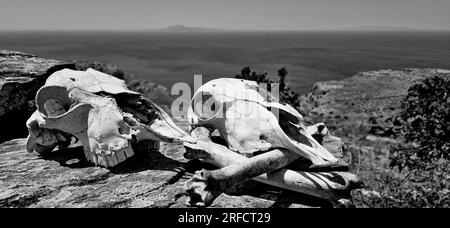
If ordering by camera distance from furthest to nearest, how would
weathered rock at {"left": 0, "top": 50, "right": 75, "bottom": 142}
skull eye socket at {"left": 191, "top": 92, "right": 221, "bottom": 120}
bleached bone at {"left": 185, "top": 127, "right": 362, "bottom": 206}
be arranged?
weathered rock at {"left": 0, "top": 50, "right": 75, "bottom": 142} < skull eye socket at {"left": 191, "top": 92, "right": 221, "bottom": 120} < bleached bone at {"left": 185, "top": 127, "right": 362, "bottom": 206}

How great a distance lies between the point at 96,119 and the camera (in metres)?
4.59

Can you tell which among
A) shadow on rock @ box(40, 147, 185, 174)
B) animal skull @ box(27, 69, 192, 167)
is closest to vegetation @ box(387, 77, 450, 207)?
shadow on rock @ box(40, 147, 185, 174)

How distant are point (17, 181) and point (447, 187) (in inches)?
298

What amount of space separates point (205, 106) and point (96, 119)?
1.35m

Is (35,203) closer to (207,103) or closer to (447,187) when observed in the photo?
(207,103)

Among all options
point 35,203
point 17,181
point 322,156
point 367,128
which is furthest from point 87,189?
point 367,128

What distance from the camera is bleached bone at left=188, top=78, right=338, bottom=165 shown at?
4.28 meters

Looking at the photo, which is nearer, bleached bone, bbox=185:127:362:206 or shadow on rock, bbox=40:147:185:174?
bleached bone, bbox=185:127:362:206

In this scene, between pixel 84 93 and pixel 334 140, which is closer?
pixel 84 93

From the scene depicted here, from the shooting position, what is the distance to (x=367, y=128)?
15.0 meters

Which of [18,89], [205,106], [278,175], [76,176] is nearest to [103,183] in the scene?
[76,176]

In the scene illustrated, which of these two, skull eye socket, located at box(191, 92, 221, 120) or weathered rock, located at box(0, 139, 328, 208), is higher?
skull eye socket, located at box(191, 92, 221, 120)

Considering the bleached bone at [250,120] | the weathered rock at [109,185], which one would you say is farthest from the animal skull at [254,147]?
the weathered rock at [109,185]

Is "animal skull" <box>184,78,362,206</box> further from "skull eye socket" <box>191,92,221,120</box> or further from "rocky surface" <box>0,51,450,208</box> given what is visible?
"rocky surface" <box>0,51,450,208</box>
